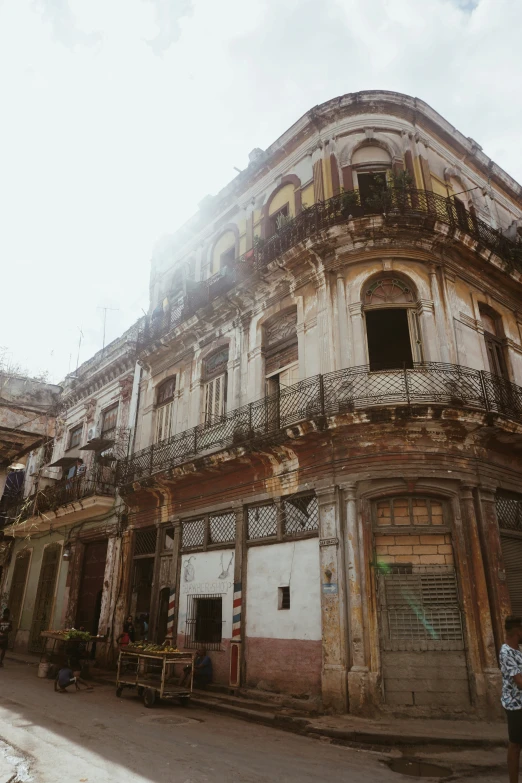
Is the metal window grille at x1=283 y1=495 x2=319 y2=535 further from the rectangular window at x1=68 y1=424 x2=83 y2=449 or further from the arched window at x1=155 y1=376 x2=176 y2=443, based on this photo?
the rectangular window at x1=68 y1=424 x2=83 y2=449

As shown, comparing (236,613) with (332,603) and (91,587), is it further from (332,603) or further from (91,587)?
(91,587)

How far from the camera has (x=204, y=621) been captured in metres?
12.5

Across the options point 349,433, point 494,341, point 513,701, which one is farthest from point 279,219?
point 513,701

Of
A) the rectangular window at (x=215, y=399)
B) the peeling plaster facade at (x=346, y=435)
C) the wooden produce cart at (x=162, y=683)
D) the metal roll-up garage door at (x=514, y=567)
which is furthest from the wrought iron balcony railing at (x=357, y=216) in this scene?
the wooden produce cart at (x=162, y=683)

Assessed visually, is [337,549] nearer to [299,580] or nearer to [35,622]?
[299,580]

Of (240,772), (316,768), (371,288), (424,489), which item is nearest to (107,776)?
(240,772)

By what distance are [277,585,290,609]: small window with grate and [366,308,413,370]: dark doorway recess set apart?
505 cm

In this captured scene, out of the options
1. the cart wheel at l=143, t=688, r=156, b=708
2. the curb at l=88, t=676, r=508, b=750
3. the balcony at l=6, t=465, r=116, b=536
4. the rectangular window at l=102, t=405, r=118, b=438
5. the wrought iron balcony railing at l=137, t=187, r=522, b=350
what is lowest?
the curb at l=88, t=676, r=508, b=750

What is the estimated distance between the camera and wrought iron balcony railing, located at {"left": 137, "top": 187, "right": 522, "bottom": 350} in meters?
11.6

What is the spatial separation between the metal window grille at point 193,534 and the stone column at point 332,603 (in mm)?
4147

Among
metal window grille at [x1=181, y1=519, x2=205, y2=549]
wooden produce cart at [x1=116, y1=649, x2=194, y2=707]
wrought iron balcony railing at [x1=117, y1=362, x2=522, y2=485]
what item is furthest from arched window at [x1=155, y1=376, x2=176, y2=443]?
wooden produce cart at [x1=116, y1=649, x2=194, y2=707]

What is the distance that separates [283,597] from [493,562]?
159 inches

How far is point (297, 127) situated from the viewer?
14.5m

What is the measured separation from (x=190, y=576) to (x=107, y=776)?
7.79 metres
